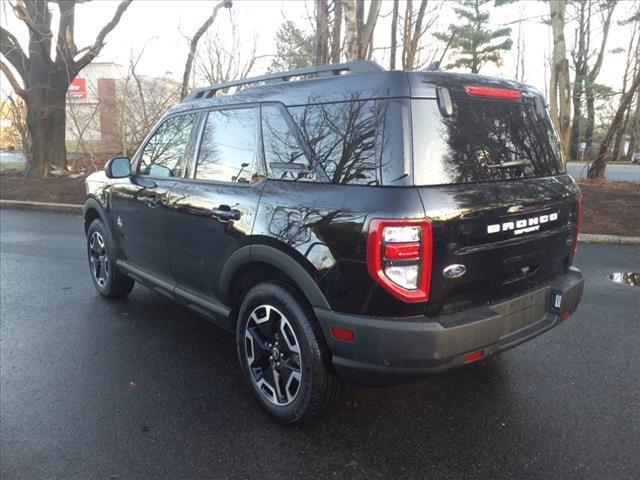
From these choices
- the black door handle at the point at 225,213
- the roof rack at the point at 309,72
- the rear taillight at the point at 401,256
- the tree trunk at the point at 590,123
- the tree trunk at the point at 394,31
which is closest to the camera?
the rear taillight at the point at 401,256

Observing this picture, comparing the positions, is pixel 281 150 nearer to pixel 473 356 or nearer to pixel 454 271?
pixel 454 271

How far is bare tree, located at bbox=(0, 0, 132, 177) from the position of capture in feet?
42.9

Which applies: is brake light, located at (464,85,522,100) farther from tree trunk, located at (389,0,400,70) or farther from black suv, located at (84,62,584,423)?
tree trunk, located at (389,0,400,70)

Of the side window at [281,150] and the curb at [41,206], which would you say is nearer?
the side window at [281,150]

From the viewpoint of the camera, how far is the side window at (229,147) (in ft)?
10.2

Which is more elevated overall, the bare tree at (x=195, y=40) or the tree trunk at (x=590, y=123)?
the tree trunk at (x=590, y=123)

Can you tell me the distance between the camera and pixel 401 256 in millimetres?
2271

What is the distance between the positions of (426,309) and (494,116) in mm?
1164

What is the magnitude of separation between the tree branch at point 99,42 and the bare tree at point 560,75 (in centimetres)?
1094

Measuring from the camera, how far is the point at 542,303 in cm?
285

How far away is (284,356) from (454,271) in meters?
1.13

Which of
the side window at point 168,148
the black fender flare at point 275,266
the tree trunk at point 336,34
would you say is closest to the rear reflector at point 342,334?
the black fender flare at point 275,266

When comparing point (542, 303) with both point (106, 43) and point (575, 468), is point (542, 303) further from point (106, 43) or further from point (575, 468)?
point (106, 43)

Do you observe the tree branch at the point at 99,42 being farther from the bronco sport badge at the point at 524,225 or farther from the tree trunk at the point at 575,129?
the tree trunk at the point at 575,129
